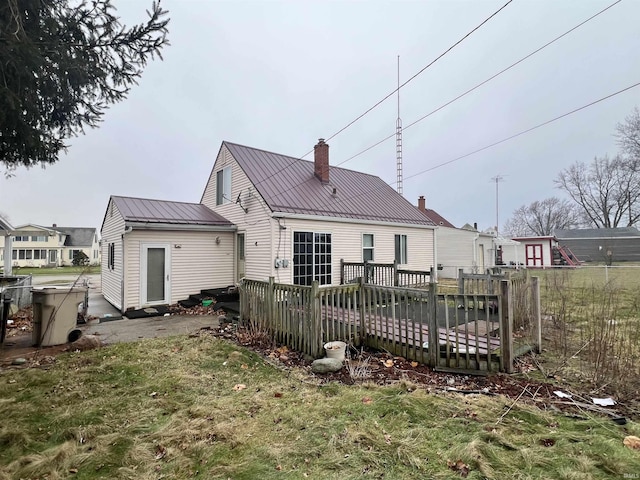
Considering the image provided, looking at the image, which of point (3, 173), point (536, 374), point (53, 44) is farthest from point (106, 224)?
point (536, 374)

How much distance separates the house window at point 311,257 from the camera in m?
11.1

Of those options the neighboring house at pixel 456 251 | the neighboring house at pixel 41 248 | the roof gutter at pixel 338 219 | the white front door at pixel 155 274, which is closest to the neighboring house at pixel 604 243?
the neighboring house at pixel 456 251

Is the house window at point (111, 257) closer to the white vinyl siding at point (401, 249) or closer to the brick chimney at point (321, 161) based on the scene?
the brick chimney at point (321, 161)

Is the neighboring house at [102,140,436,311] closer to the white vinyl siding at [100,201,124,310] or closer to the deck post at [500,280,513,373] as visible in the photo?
the white vinyl siding at [100,201,124,310]

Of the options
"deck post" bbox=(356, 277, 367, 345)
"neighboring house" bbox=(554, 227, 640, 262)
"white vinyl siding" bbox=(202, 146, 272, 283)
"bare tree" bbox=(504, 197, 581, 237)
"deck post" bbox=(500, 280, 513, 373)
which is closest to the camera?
"deck post" bbox=(500, 280, 513, 373)

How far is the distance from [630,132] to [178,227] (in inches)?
1496

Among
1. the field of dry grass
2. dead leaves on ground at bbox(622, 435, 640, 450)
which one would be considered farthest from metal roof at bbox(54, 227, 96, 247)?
dead leaves on ground at bbox(622, 435, 640, 450)

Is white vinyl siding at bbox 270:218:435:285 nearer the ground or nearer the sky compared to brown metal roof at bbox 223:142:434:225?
nearer the ground

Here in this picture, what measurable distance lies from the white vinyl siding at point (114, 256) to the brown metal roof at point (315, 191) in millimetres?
4875

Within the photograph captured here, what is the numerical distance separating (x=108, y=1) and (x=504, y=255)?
35921 mm

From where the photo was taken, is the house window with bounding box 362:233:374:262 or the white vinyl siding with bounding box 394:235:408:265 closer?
the house window with bounding box 362:233:374:262

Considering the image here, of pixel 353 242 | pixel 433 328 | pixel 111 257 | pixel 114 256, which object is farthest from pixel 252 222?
pixel 433 328

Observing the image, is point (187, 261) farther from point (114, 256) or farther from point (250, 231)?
point (114, 256)

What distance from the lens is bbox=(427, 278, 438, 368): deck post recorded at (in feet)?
15.8
